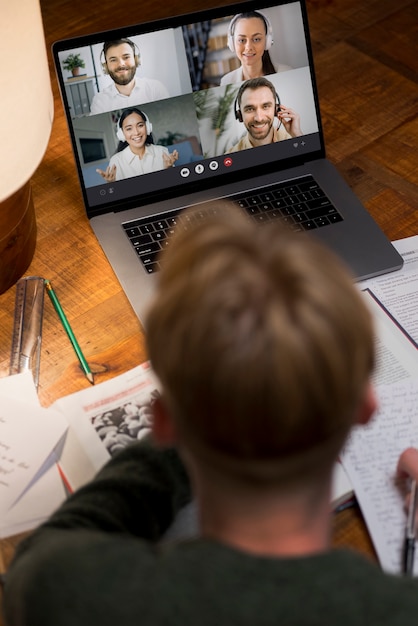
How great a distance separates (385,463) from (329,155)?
54 centimetres

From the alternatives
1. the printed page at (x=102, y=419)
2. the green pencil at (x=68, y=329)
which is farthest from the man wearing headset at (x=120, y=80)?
the printed page at (x=102, y=419)

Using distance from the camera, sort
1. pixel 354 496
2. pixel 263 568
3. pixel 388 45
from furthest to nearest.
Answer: pixel 388 45 < pixel 354 496 < pixel 263 568

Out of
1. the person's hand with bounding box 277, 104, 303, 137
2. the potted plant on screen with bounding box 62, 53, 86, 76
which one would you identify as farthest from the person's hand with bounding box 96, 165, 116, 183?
the person's hand with bounding box 277, 104, 303, 137

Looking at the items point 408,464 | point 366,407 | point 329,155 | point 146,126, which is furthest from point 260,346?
point 329,155

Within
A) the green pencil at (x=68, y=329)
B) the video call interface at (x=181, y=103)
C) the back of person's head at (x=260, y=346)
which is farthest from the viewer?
the video call interface at (x=181, y=103)

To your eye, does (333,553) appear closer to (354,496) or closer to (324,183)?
(354,496)

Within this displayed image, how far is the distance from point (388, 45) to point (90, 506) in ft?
3.27

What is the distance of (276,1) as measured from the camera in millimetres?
1135

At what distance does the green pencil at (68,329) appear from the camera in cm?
99

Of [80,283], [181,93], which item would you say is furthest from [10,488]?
[181,93]

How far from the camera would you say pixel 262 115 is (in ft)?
3.80

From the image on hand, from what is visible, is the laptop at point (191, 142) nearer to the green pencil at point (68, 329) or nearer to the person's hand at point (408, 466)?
the green pencil at point (68, 329)

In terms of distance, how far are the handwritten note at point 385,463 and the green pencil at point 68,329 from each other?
31 cm

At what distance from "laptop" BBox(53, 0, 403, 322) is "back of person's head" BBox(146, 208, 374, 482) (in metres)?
0.53
